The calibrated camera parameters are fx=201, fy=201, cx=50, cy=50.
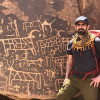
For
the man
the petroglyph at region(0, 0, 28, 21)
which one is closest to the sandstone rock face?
the petroglyph at region(0, 0, 28, 21)

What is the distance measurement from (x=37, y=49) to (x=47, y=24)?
433mm

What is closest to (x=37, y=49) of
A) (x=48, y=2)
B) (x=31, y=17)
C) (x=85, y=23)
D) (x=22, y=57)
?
(x=22, y=57)

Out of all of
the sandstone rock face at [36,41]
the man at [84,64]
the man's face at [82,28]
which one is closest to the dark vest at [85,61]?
the man at [84,64]

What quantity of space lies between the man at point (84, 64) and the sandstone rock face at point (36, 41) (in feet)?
1.76

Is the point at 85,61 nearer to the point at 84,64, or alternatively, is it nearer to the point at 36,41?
the point at 84,64

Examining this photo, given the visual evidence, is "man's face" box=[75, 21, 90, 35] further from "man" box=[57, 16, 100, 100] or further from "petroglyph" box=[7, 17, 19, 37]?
"petroglyph" box=[7, 17, 19, 37]

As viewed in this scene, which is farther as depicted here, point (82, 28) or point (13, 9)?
point (13, 9)

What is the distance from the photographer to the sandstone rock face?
3.16 metres

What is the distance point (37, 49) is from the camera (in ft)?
10.7

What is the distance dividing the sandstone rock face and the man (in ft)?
1.76

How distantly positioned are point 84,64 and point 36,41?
3.21ft

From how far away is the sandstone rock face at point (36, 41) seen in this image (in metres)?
3.16

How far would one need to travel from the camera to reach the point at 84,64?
260 centimetres

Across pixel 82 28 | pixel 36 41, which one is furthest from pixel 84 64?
pixel 36 41
